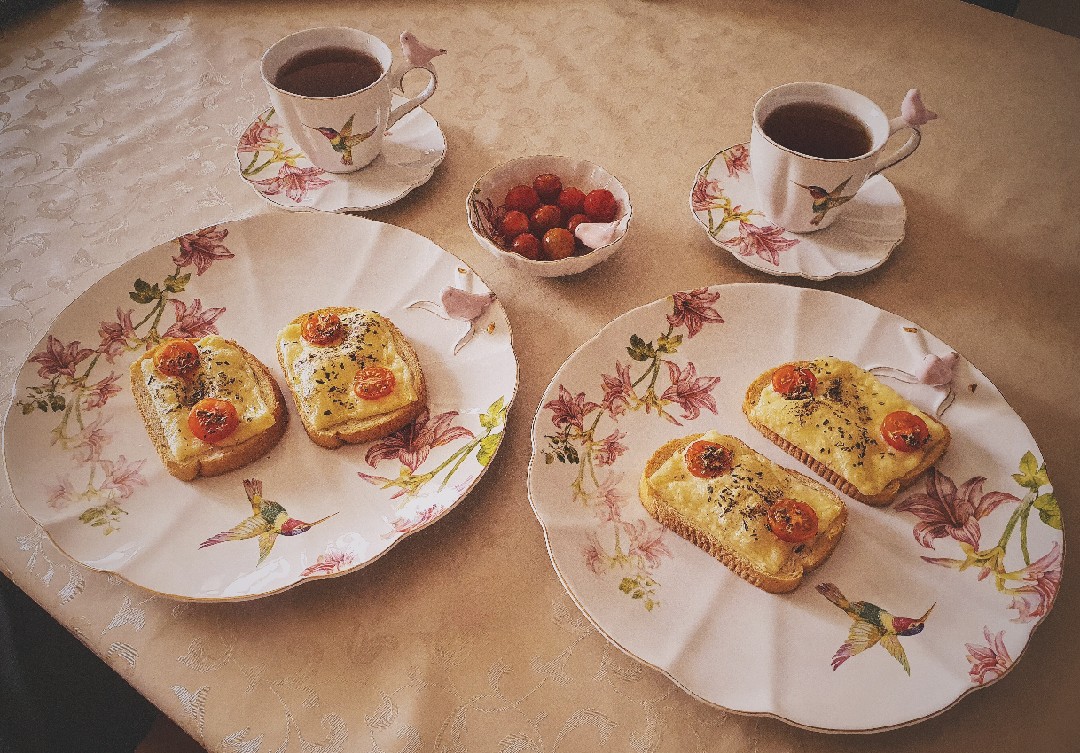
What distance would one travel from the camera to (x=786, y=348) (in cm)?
138

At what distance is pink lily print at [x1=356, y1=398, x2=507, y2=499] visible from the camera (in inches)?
48.4

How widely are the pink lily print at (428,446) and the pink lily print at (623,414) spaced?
0.31ft

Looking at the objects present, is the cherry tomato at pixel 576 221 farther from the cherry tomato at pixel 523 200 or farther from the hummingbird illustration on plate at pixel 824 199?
the hummingbird illustration on plate at pixel 824 199

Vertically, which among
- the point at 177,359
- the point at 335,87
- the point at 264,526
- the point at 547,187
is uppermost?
the point at 335,87

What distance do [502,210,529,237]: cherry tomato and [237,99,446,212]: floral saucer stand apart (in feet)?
0.94

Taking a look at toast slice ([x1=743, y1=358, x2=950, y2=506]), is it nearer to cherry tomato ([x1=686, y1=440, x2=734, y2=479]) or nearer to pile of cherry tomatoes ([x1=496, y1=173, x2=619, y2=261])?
cherry tomato ([x1=686, y1=440, x2=734, y2=479])

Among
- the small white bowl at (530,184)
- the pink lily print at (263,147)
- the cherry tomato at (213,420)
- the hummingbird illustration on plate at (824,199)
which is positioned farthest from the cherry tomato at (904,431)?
the pink lily print at (263,147)

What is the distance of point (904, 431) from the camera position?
3.88 ft

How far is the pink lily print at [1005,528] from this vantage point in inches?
41.9

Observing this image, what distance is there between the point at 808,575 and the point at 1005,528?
32cm

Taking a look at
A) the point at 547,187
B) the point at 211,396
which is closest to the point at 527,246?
the point at 547,187

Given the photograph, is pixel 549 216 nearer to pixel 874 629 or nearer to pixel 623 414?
pixel 623 414

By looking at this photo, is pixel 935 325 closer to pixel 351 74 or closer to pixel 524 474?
pixel 524 474

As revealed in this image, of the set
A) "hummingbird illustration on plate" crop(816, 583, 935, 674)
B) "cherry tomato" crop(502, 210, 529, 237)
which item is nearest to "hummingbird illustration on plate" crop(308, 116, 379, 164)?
"cherry tomato" crop(502, 210, 529, 237)
